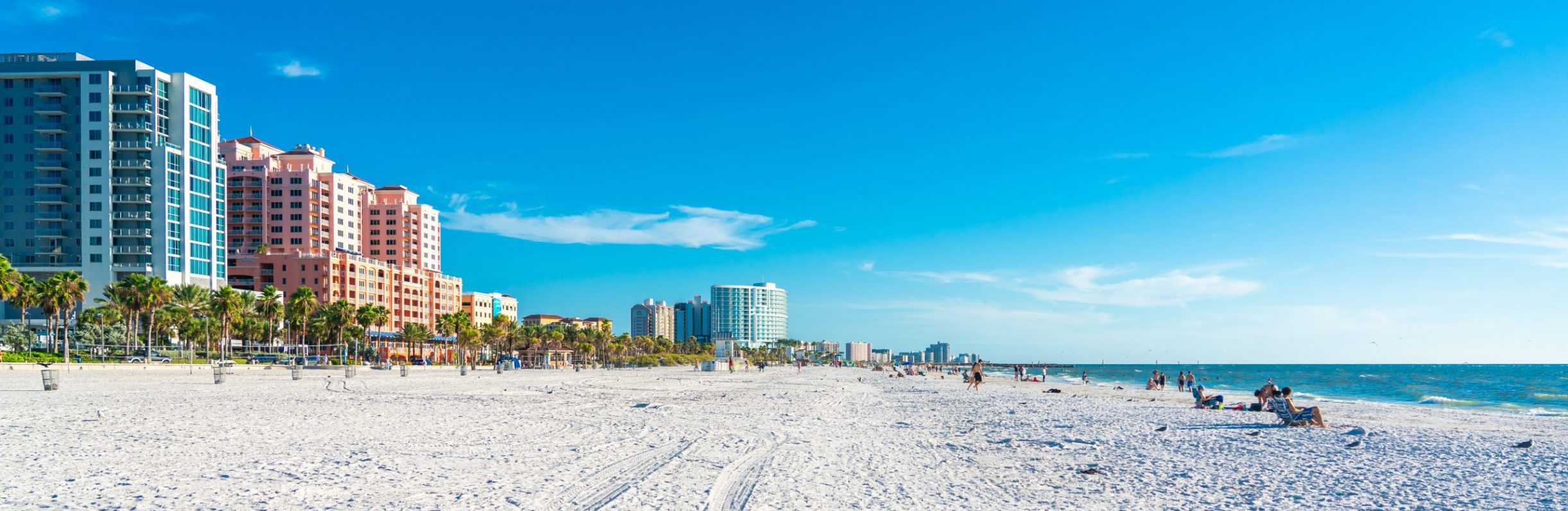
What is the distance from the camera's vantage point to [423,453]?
1302 cm

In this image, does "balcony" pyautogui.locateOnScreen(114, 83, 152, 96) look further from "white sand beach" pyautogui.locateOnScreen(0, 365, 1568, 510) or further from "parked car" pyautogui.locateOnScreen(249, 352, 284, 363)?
"white sand beach" pyautogui.locateOnScreen(0, 365, 1568, 510)

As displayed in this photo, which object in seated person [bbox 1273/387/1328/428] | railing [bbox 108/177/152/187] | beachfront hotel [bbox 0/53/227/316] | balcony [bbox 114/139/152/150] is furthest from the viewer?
balcony [bbox 114/139/152/150]

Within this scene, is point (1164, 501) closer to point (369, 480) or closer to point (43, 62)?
point (369, 480)

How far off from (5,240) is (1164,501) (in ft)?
387

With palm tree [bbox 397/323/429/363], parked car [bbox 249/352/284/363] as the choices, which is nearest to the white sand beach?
parked car [bbox 249/352/284/363]

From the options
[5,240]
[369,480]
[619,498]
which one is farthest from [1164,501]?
[5,240]

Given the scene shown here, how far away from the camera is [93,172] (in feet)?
316

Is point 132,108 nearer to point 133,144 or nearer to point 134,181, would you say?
point 133,144

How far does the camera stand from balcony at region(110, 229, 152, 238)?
311 ft

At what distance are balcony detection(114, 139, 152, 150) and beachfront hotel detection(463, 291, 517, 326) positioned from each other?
197ft

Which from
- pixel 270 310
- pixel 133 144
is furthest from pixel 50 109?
pixel 270 310

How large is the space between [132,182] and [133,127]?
19.2ft

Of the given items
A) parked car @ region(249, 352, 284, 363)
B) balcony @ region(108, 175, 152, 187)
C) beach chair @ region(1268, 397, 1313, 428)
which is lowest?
parked car @ region(249, 352, 284, 363)

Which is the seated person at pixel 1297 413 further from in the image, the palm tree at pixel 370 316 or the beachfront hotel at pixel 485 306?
the beachfront hotel at pixel 485 306
